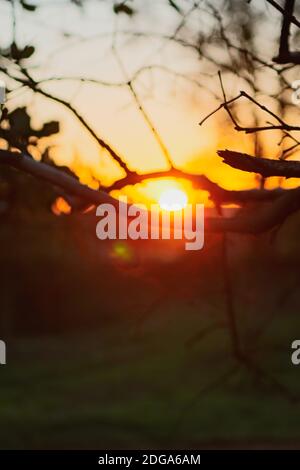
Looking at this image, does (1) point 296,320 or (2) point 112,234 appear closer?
(2) point 112,234

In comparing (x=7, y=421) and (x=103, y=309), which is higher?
(x=103, y=309)

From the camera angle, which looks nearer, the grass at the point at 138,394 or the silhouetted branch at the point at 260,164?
the silhouetted branch at the point at 260,164

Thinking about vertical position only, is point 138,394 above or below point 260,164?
above

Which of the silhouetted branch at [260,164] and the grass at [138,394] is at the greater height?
the grass at [138,394]

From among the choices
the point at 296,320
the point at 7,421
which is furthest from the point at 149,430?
the point at 296,320

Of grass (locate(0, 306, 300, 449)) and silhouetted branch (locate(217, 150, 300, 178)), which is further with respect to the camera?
grass (locate(0, 306, 300, 449))

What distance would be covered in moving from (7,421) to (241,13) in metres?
13.7

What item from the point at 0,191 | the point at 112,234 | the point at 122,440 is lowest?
the point at 112,234

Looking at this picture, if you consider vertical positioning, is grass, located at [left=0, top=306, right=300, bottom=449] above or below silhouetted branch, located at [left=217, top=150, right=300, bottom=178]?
above

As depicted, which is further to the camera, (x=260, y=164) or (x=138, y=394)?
(x=138, y=394)

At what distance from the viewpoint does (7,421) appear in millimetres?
17375
